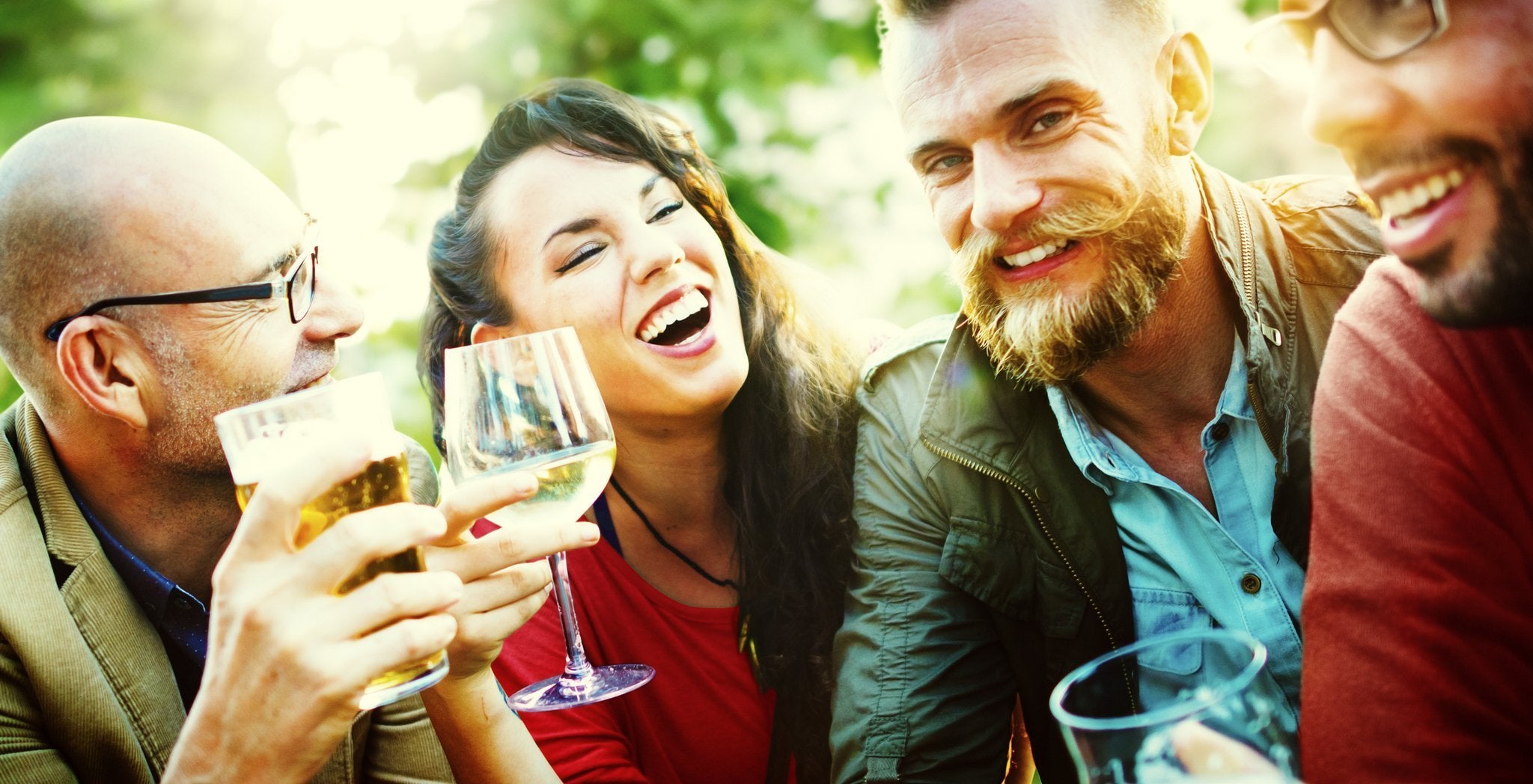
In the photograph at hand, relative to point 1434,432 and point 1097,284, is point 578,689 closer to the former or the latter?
point 1097,284

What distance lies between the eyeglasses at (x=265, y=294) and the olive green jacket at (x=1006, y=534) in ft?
4.64

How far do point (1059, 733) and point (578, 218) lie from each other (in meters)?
1.69

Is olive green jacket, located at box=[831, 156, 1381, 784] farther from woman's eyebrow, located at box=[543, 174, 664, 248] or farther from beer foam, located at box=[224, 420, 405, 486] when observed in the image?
beer foam, located at box=[224, 420, 405, 486]

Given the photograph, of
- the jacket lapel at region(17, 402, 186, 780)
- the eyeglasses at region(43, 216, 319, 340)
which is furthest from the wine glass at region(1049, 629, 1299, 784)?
the eyeglasses at region(43, 216, 319, 340)

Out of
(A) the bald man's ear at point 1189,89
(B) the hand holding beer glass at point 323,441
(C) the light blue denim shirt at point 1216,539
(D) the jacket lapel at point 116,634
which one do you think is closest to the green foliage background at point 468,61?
(A) the bald man's ear at point 1189,89

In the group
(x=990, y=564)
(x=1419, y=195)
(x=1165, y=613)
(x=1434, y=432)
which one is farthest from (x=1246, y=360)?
(x=1419, y=195)

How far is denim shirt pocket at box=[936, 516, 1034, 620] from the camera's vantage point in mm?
2348

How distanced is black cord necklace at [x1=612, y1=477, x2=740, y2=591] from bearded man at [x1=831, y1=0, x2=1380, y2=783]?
0.44 m

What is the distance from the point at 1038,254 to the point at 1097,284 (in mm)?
144

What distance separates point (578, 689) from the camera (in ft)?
6.82

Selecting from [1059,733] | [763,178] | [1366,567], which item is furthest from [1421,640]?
[763,178]

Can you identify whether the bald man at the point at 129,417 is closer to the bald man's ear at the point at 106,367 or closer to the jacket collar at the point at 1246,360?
the bald man's ear at the point at 106,367

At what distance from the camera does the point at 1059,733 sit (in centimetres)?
242

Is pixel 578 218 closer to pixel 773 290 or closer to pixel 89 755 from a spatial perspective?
pixel 773 290
